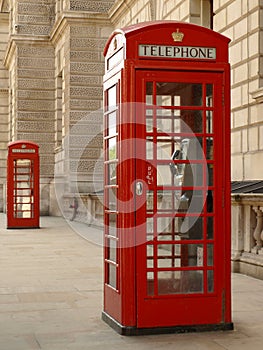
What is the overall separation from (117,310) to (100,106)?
17.0 m

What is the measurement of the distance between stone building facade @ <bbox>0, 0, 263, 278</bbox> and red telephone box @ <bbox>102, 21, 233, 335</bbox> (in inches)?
120

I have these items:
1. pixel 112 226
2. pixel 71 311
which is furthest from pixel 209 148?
pixel 71 311

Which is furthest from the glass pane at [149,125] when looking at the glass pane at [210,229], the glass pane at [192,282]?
the glass pane at [192,282]

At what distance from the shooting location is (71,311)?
6074 millimetres

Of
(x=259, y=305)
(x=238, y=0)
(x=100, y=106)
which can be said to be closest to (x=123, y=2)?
(x=100, y=106)

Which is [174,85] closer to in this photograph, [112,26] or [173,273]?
[173,273]

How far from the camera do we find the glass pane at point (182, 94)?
5145mm

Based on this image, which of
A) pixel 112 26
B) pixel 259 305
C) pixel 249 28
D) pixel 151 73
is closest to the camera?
pixel 151 73

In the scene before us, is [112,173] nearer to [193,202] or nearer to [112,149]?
[112,149]

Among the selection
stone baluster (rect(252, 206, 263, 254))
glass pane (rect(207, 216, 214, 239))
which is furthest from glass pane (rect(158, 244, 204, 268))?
stone baluster (rect(252, 206, 263, 254))

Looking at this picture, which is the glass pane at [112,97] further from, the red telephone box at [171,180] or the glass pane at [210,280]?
the glass pane at [210,280]

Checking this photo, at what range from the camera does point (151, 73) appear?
507 centimetres

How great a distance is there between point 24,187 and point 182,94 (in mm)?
12717

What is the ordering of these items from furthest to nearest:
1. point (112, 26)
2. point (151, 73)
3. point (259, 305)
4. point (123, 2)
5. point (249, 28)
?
point (112, 26) → point (123, 2) → point (249, 28) → point (259, 305) → point (151, 73)
